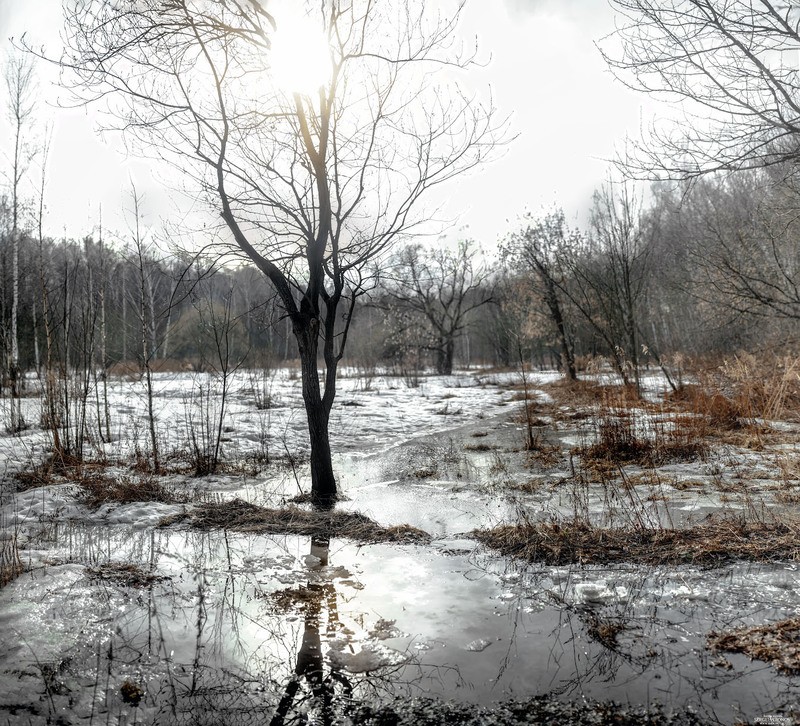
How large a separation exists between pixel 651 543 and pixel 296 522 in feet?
10.8

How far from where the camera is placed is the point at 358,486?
22.6ft

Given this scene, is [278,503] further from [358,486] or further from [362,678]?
[362,678]

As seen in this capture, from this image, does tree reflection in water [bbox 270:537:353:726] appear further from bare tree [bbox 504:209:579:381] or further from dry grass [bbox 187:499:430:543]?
bare tree [bbox 504:209:579:381]

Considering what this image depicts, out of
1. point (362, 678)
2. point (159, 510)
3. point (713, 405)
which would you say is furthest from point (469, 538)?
point (713, 405)

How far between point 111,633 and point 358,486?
160 inches

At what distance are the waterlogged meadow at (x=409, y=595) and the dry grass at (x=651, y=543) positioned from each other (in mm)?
20

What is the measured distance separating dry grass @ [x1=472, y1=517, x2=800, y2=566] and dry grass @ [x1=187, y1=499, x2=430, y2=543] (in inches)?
35.0

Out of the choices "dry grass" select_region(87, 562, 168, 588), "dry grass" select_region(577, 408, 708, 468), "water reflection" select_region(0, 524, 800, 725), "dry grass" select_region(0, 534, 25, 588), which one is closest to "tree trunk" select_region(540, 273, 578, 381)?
"dry grass" select_region(577, 408, 708, 468)

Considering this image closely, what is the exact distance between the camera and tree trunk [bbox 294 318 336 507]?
592cm

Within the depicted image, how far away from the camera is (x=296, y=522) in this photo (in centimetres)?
524

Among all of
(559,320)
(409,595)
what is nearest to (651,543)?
(409,595)

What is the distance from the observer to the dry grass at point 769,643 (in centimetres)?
247

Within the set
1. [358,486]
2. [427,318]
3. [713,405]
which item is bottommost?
[358,486]

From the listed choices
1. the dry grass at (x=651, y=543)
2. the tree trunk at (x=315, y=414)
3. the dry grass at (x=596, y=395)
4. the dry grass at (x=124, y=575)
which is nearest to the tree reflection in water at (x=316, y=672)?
the dry grass at (x=124, y=575)
